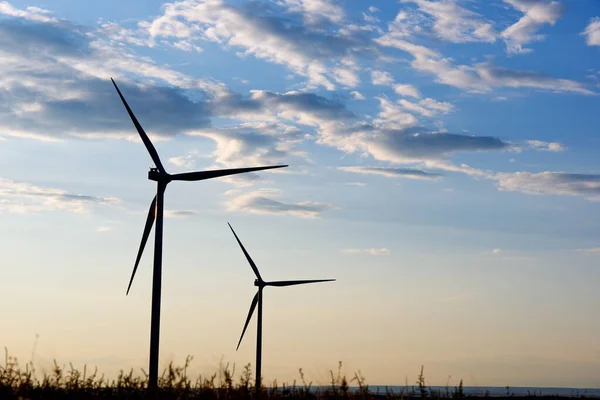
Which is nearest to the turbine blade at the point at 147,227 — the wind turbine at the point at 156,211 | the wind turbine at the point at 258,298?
the wind turbine at the point at 156,211

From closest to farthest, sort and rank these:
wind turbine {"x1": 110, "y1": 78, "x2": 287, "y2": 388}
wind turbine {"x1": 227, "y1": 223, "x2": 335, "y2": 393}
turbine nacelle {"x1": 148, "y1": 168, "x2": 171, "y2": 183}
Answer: wind turbine {"x1": 110, "y1": 78, "x2": 287, "y2": 388} → turbine nacelle {"x1": 148, "y1": 168, "x2": 171, "y2": 183} → wind turbine {"x1": 227, "y1": 223, "x2": 335, "y2": 393}

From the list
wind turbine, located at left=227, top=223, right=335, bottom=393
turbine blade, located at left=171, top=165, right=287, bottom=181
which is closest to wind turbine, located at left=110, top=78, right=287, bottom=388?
turbine blade, located at left=171, top=165, right=287, bottom=181

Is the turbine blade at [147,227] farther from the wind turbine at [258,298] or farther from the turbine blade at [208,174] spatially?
the wind turbine at [258,298]

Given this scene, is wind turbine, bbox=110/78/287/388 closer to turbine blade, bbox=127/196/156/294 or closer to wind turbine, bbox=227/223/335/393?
turbine blade, bbox=127/196/156/294

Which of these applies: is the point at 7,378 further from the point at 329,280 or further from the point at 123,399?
the point at 329,280

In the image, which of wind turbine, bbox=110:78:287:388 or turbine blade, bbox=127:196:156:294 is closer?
wind turbine, bbox=110:78:287:388

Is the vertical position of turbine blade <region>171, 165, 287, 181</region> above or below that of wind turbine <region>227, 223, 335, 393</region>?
above

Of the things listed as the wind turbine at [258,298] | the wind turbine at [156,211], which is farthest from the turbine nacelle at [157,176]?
the wind turbine at [258,298]

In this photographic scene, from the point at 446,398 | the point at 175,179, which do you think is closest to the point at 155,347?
the point at 175,179

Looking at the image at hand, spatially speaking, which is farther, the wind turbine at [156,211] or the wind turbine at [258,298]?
the wind turbine at [258,298]

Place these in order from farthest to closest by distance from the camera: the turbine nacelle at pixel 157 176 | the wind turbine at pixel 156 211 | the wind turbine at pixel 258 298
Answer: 1. the wind turbine at pixel 258 298
2. the turbine nacelle at pixel 157 176
3. the wind turbine at pixel 156 211

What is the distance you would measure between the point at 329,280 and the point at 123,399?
66407 mm

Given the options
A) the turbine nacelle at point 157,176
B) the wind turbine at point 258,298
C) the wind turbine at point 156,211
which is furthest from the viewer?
the wind turbine at point 258,298

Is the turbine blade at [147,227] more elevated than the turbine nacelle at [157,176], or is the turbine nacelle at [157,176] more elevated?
the turbine nacelle at [157,176]
